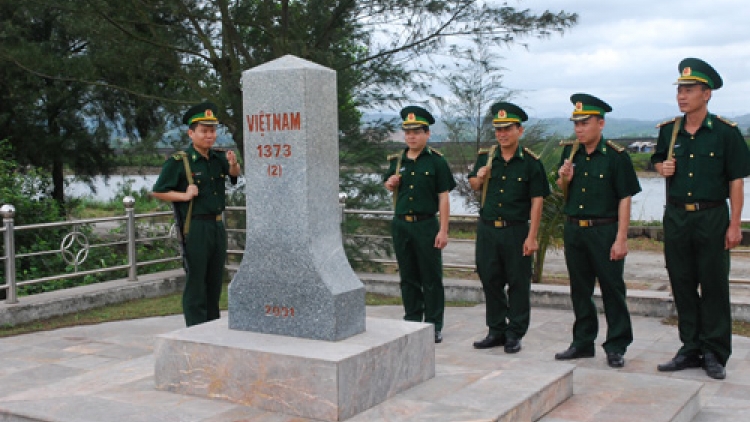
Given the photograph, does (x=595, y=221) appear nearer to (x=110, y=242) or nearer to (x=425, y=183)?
(x=425, y=183)

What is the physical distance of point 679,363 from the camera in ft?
19.2

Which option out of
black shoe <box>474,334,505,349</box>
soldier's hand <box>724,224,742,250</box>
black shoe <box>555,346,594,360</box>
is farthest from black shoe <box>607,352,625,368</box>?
soldier's hand <box>724,224,742,250</box>

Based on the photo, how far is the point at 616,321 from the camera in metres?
6.01

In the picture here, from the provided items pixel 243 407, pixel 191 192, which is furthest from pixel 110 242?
pixel 243 407

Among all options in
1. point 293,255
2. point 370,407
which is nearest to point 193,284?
point 293,255

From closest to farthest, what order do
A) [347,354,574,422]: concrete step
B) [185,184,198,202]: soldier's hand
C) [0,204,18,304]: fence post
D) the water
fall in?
[347,354,574,422]: concrete step → [185,184,198,202]: soldier's hand → [0,204,18,304]: fence post → the water

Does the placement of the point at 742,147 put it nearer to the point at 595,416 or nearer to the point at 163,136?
the point at 595,416

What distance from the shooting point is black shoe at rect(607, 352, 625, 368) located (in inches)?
235

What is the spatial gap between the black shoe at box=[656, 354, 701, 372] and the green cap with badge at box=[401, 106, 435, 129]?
2.41 m

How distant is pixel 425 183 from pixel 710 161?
207 cm

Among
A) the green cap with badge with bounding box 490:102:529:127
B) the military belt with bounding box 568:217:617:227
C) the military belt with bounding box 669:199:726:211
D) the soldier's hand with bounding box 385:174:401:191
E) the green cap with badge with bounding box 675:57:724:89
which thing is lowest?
the military belt with bounding box 568:217:617:227

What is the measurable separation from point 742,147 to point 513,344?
2.09 metres

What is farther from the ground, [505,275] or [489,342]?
[505,275]

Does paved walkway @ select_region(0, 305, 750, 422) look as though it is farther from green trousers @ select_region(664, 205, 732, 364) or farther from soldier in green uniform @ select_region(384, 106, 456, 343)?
soldier in green uniform @ select_region(384, 106, 456, 343)
